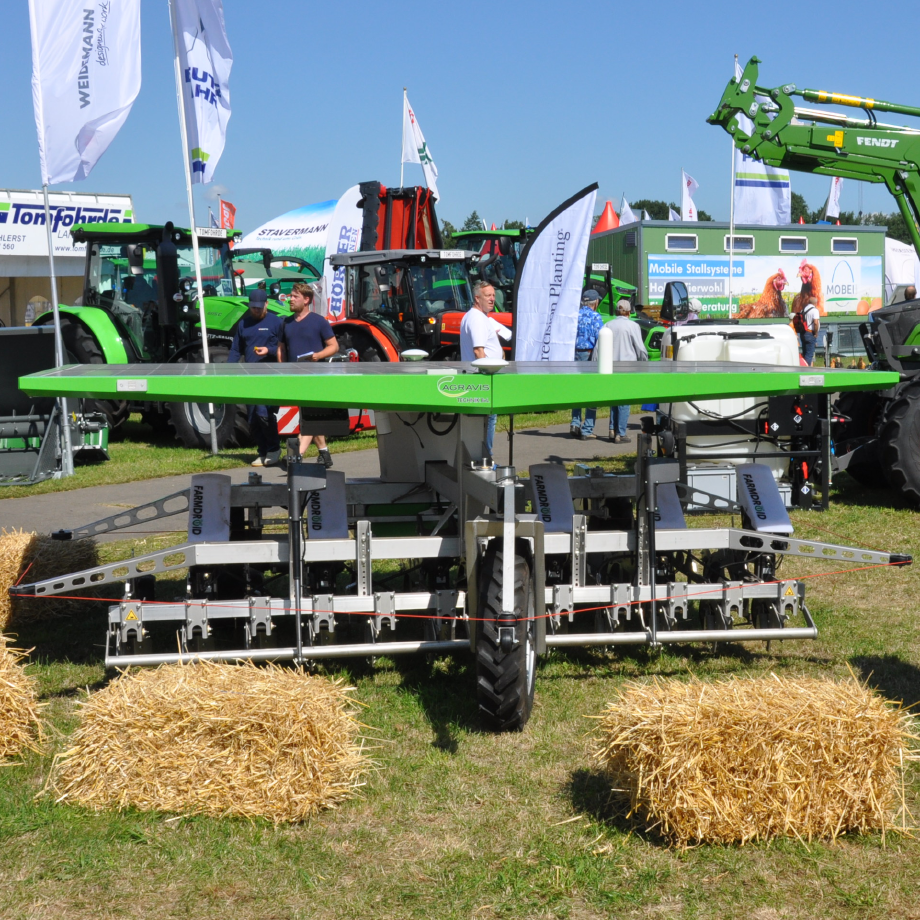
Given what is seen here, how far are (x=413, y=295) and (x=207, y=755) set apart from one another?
11.3 meters

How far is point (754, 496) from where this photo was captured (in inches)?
212

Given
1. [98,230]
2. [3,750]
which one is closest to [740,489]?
[3,750]

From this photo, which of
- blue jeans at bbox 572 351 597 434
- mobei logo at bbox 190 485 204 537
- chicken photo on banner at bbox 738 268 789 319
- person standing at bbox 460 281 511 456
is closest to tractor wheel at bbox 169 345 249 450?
blue jeans at bbox 572 351 597 434

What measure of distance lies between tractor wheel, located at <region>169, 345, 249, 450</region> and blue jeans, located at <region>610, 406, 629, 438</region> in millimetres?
4561

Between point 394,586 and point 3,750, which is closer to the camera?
point 3,750

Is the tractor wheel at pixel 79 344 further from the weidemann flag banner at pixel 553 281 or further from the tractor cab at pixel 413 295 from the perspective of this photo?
the weidemann flag banner at pixel 553 281

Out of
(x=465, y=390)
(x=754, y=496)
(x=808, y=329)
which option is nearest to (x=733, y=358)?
(x=754, y=496)

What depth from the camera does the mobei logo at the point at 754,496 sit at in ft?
17.3

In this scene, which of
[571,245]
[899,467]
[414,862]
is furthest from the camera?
[571,245]

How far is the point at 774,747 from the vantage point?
335 centimetres

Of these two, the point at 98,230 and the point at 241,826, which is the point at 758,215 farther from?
the point at 241,826

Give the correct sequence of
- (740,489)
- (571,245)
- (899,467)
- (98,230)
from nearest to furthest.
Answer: (740,489)
(899,467)
(571,245)
(98,230)

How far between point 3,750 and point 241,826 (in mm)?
1158

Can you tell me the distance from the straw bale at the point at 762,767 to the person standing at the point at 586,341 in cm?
1004
